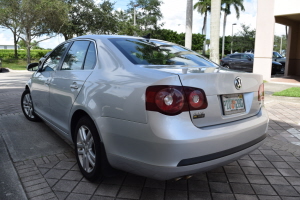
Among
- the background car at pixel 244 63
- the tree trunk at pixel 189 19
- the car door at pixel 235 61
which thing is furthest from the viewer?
the car door at pixel 235 61

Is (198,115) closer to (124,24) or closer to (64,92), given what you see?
(64,92)

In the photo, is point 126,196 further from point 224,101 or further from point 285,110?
point 285,110

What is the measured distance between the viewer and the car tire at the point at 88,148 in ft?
9.02

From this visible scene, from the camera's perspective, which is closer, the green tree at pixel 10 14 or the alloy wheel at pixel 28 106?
the alloy wheel at pixel 28 106

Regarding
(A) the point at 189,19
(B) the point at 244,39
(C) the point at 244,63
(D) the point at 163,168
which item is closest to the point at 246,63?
(C) the point at 244,63

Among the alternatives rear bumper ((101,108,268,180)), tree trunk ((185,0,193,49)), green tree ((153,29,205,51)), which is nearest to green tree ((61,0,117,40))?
green tree ((153,29,205,51))

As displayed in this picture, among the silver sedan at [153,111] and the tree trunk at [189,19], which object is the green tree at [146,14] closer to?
the tree trunk at [189,19]

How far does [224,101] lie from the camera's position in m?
2.51

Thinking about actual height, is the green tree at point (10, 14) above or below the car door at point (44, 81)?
above

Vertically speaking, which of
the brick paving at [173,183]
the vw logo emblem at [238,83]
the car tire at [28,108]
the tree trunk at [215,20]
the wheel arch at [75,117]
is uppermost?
the tree trunk at [215,20]

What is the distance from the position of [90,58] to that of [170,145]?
1.54 meters

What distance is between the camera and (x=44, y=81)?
418cm

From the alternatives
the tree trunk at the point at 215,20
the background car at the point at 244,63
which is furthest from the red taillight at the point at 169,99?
the background car at the point at 244,63

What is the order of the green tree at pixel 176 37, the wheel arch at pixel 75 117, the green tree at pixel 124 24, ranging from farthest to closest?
the green tree at pixel 176 37 < the green tree at pixel 124 24 < the wheel arch at pixel 75 117
